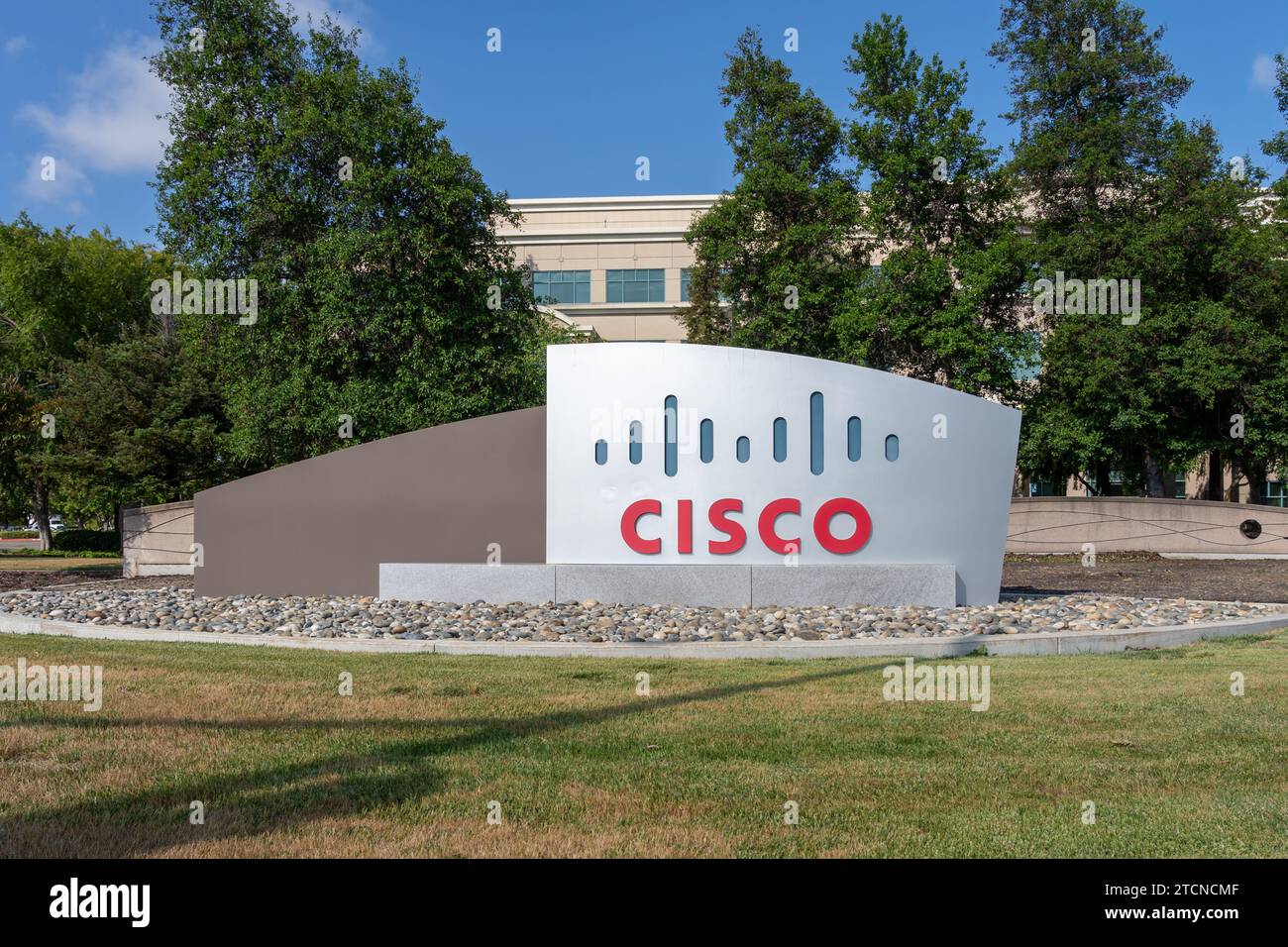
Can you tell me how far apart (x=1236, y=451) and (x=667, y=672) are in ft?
108

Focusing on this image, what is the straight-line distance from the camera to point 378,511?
1692 cm

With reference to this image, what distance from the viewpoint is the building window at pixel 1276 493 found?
181ft

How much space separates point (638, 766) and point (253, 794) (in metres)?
2.16

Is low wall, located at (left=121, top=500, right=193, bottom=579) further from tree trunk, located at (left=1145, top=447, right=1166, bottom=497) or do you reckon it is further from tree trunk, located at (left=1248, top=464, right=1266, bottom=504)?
tree trunk, located at (left=1248, top=464, right=1266, bottom=504)

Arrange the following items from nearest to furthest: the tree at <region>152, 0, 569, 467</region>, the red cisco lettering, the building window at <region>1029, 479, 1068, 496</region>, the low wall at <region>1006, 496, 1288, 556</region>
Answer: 1. the red cisco lettering
2. the tree at <region>152, 0, 569, 467</region>
3. the low wall at <region>1006, 496, 1288, 556</region>
4. the building window at <region>1029, 479, 1068, 496</region>

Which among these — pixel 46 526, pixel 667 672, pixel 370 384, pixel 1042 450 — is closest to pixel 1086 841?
pixel 667 672

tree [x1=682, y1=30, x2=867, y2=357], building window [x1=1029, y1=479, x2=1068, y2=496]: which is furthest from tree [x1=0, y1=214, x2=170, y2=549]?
building window [x1=1029, y1=479, x2=1068, y2=496]

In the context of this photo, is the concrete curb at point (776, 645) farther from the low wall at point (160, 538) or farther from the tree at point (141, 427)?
the tree at point (141, 427)

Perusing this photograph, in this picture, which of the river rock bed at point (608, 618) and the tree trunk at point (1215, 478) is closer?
the river rock bed at point (608, 618)

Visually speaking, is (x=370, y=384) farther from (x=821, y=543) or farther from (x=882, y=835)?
(x=882, y=835)

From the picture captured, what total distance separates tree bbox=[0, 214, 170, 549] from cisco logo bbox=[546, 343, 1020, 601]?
34752 mm

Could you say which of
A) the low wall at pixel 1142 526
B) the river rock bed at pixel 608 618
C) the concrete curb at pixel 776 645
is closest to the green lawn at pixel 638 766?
the concrete curb at pixel 776 645

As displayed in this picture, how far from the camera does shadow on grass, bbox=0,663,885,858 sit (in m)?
4.71

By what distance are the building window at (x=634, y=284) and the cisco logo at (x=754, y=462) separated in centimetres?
4263
